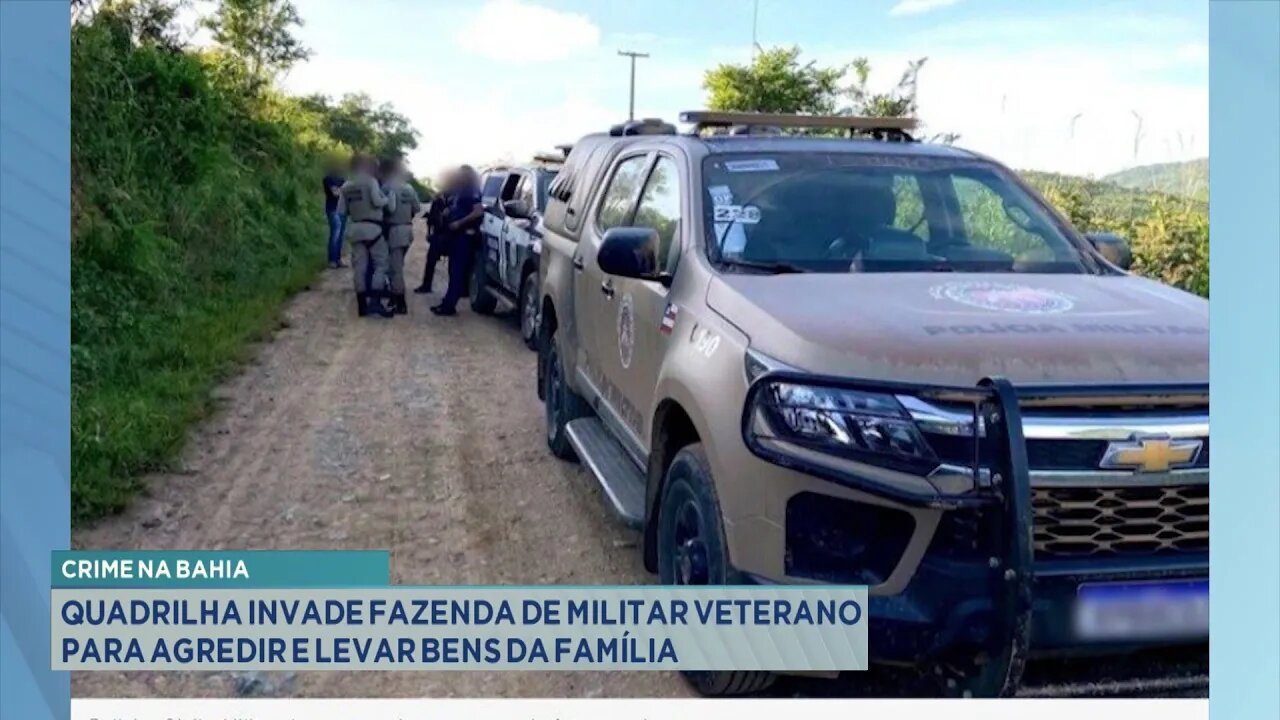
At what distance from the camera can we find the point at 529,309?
8.55m

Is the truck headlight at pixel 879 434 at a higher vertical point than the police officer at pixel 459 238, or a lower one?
lower

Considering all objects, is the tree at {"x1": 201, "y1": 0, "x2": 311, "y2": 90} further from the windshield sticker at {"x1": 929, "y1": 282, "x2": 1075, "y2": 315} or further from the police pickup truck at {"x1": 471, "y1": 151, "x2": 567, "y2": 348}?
the windshield sticker at {"x1": 929, "y1": 282, "x2": 1075, "y2": 315}

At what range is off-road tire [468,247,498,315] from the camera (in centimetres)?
Answer: 1014

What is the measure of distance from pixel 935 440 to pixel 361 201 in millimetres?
7596

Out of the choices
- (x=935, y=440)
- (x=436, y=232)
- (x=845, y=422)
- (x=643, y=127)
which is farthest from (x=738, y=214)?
(x=436, y=232)

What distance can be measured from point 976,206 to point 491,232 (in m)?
6.36

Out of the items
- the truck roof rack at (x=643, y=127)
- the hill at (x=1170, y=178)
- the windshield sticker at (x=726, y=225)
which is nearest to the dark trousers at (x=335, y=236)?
the truck roof rack at (x=643, y=127)

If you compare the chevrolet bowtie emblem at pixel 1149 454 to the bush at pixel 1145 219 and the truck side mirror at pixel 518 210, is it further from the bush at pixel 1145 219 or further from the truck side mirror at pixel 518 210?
the truck side mirror at pixel 518 210

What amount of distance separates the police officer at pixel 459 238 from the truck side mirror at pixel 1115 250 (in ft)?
22.4

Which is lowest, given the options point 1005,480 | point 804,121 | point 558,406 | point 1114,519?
point 558,406

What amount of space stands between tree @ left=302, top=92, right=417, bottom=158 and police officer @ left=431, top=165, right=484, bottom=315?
6.87ft

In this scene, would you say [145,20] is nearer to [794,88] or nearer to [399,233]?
[399,233]

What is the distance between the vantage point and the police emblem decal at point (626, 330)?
13.7 ft

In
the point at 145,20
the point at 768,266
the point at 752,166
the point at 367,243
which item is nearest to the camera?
the point at 768,266
